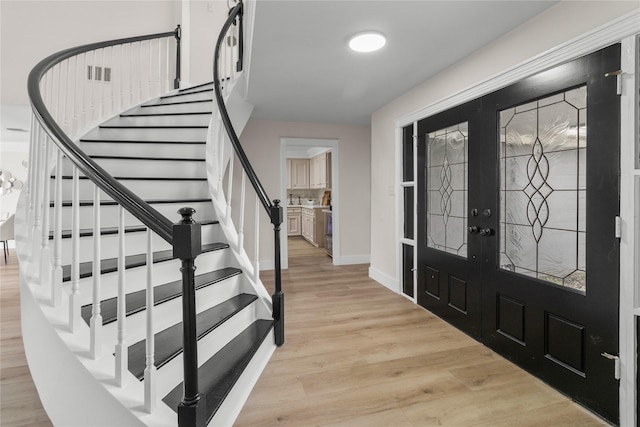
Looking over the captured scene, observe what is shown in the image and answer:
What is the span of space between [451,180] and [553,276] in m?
1.19

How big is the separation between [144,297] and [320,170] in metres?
6.14

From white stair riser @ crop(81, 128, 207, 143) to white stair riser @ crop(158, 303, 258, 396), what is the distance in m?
1.95

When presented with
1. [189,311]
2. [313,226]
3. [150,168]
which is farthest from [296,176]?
[189,311]

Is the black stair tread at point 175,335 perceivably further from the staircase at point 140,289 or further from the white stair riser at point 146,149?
the white stair riser at point 146,149

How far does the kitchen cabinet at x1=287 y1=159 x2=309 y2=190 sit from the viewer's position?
8.55m

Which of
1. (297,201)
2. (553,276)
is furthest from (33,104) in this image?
(297,201)

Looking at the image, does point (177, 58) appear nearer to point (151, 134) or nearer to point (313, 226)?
point (151, 134)

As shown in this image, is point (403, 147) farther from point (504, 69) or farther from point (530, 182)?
point (530, 182)

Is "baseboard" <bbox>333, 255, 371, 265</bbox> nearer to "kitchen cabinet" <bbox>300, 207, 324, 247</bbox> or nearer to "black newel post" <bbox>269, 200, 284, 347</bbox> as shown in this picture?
"kitchen cabinet" <bbox>300, 207, 324, 247</bbox>

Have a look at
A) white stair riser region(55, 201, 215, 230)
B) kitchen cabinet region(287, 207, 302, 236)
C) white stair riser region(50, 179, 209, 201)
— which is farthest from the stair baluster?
kitchen cabinet region(287, 207, 302, 236)

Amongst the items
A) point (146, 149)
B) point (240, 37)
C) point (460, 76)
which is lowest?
point (146, 149)

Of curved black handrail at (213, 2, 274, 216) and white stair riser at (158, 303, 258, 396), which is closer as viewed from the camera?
white stair riser at (158, 303, 258, 396)

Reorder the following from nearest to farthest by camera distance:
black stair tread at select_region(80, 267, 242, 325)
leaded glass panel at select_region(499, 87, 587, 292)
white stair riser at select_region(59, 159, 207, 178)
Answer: black stair tread at select_region(80, 267, 242, 325), leaded glass panel at select_region(499, 87, 587, 292), white stair riser at select_region(59, 159, 207, 178)

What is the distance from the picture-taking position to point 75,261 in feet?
4.43
